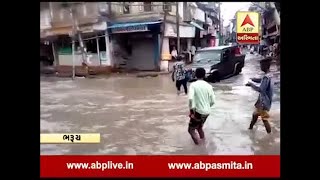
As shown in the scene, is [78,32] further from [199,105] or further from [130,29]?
[199,105]

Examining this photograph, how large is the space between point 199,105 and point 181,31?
85 cm

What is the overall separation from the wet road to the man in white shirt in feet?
0.23

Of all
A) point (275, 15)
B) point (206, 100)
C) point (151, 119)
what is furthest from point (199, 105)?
point (275, 15)

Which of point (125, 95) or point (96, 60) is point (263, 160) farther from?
point (96, 60)

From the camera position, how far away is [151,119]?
4992 millimetres

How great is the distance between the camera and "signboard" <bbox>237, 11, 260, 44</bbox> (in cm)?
489

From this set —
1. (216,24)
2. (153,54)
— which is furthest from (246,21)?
(153,54)

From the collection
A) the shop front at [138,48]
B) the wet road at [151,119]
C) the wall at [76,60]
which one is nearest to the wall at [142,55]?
the shop front at [138,48]

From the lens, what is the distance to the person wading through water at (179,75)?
5.01 meters

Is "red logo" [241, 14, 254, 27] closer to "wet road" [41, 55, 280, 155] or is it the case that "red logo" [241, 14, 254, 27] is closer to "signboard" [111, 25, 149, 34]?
"wet road" [41, 55, 280, 155]

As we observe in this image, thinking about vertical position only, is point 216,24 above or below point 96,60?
above
